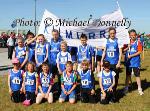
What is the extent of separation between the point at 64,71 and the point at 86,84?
0.70 meters

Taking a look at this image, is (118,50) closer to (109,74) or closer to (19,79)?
(109,74)

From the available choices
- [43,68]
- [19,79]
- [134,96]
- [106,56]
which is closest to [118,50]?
[106,56]

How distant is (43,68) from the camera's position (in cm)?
961

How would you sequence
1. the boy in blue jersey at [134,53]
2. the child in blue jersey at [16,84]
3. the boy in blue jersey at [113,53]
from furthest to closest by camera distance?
the boy in blue jersey at [134,53], the boy in blue jersey at [113,53], the child in blue jersey at [16,84]

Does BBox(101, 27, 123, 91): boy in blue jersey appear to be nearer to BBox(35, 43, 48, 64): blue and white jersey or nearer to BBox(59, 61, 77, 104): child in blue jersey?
BBox(59, 61, 77, 104): child in blue jersey

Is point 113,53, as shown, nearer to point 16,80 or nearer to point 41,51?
point 41,51

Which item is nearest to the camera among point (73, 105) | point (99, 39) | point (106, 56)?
point (73, 105)

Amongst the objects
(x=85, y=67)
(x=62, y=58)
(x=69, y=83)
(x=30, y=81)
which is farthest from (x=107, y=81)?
(x=30, y=81)

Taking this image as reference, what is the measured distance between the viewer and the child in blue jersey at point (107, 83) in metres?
9.45

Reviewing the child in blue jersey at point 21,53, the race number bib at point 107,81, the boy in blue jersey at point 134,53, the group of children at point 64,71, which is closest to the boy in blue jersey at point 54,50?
the group of children at point 64,71

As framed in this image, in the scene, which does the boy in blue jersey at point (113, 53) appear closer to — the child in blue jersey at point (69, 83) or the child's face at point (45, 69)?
the child in blue jersey at point (69, 83)

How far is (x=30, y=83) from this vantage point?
9.62 meters

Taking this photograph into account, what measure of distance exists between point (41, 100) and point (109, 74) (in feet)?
6.46

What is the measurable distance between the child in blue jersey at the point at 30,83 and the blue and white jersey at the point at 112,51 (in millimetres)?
2084
